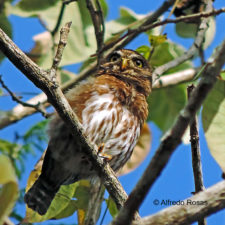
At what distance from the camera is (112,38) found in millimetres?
5121

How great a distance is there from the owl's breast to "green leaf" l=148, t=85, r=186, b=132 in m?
1.34

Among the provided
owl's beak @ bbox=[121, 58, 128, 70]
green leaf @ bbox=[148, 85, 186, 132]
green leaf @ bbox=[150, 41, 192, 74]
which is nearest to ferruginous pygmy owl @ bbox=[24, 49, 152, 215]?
owl's beak @ bbox=[121, 58, 128, 70]

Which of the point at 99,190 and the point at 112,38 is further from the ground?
the point at 112,38

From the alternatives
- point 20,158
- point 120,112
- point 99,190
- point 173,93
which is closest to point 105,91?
point 120,112

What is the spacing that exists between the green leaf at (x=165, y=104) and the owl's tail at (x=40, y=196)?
1.74 metres

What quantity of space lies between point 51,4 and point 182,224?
11.3ft

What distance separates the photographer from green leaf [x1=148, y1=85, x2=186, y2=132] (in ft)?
17.4

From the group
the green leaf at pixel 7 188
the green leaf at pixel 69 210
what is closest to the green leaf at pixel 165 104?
the green leaf at pixel 69 210

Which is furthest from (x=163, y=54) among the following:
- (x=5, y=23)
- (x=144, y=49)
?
(x=5, y=23)

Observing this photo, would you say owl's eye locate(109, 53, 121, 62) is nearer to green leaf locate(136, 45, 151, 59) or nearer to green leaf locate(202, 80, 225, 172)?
green leaf locate(136, 45, 151, 59)

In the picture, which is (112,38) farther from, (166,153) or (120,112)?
(166,153)

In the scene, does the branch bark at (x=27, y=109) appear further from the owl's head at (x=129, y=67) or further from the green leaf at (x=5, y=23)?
the green leaf at (x=5, y=23)

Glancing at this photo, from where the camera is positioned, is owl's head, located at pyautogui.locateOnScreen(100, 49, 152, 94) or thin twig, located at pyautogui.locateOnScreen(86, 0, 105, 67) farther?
owl's head, located at pyautogui.locateOnScreen(100, 49, 152, 94)

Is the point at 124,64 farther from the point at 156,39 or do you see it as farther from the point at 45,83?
the point at 45,83
